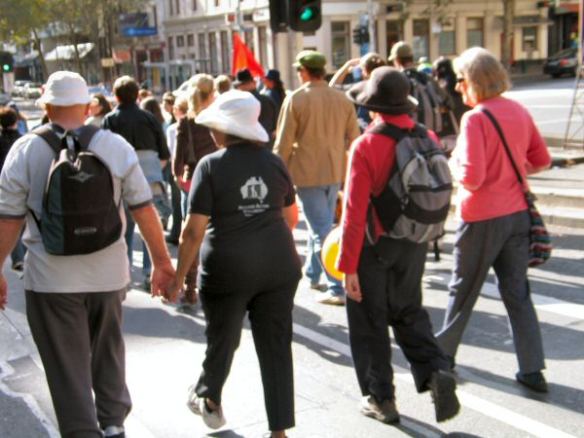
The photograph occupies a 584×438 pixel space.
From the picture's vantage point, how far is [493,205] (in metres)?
4.84

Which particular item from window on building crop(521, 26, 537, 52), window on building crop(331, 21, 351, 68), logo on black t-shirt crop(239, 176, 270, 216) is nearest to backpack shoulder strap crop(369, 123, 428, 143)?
logo on black t-shirt crop(239, 176, 270, 216)

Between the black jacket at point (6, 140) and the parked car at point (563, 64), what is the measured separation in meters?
39.3

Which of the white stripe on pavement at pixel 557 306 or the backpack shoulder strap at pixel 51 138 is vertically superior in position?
the backpack shoulder strap at pixel 51 138

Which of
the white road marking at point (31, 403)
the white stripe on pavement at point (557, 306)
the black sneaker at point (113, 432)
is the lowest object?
the white stripe on pavement at point (557, 306)

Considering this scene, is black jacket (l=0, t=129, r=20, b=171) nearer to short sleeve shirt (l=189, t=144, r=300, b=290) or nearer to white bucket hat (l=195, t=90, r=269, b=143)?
white bucket hat (l=195, t=90, r=269, b=143)

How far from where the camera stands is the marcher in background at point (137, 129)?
7895mm

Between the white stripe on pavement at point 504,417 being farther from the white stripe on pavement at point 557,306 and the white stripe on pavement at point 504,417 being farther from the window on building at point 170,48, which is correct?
the window on building at point 170,48

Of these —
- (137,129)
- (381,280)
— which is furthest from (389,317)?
(137,129)

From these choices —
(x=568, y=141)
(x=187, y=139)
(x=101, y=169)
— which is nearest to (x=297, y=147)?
(x=187, y=139)

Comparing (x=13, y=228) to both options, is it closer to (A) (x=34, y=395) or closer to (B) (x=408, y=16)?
(A) (x=34, y=395)

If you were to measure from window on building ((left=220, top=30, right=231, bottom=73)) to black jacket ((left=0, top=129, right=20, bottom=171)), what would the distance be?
4628cm

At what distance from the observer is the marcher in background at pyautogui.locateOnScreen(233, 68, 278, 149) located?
985 centimetres

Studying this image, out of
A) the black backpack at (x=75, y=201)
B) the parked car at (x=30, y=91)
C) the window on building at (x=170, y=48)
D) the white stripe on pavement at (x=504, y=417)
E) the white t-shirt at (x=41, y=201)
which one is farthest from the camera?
the window on building at (x=170, y=48)

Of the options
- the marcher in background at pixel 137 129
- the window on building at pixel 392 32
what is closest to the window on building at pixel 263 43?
the window on building at pixel 392 32
